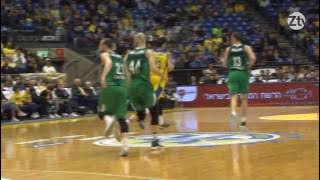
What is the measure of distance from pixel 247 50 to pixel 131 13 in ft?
8.75

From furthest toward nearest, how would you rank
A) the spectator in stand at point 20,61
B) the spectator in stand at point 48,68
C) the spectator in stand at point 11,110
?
the spectator in stand at point 48,68 < the spectator in stand at point 20,61 < the spectator in stand at point 11,110

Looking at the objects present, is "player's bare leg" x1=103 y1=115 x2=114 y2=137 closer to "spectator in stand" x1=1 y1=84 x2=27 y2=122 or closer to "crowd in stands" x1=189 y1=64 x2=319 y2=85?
"spectator in stand" x1=1 y1=84 x2=27 y2=122

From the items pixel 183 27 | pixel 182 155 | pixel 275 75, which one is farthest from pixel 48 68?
pixel 182 155

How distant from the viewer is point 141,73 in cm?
939

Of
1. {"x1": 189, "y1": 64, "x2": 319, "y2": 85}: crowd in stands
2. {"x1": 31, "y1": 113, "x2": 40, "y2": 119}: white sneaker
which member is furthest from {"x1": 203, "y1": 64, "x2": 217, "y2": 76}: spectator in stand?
{"x1": 31, "y1": 113, "x2": 40, "y2": 119}: white sneaker

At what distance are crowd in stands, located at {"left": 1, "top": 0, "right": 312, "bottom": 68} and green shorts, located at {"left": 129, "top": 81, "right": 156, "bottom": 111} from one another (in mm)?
2332

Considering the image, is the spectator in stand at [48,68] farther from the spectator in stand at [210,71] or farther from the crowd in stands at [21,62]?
the spectator in stand at [210,71]

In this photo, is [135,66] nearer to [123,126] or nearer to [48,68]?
[123,126]

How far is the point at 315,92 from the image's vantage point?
21922mm

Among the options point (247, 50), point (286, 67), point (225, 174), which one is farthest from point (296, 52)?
point (225, 174)

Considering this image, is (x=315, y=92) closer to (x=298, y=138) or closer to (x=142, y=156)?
(x=298, y=138)

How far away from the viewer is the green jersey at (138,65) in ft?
30.6

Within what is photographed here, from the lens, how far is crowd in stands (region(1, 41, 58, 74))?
18.0m

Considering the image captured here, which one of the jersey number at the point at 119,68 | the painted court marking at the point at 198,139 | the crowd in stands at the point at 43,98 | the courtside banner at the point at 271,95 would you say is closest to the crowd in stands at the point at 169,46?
the crowd in stands at the point at 43,98
